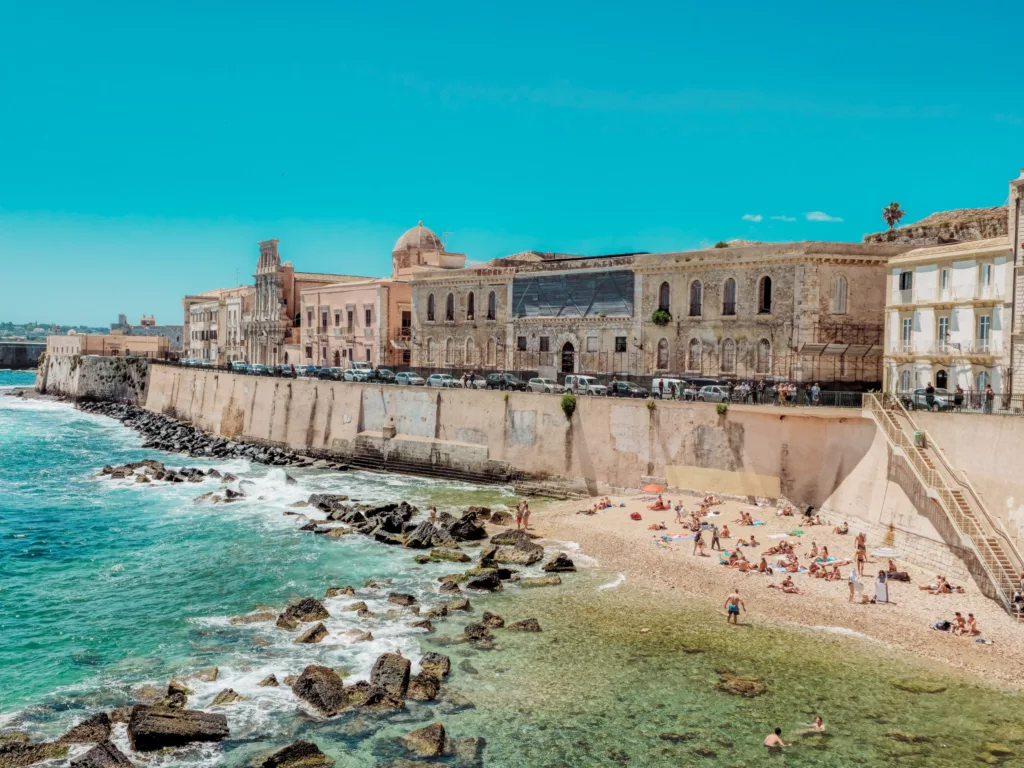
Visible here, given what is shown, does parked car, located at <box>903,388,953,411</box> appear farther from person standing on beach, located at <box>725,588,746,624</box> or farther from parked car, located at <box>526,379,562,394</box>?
parked car, located at <box>526,379,562,394</box>

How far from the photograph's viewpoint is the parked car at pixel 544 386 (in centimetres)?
4062

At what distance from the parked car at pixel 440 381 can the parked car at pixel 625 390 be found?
10.1m

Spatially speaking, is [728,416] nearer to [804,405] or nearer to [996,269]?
[804,405]

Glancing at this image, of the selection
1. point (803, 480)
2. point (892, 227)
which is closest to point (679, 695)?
point (803, 480)

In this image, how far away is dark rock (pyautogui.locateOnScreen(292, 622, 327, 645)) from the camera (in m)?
20.7

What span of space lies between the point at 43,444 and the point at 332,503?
30.9 meters

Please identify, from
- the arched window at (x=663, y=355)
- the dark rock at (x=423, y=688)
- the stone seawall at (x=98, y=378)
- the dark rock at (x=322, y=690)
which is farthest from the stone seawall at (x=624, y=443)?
the stone seawall at (x=98, y=378)

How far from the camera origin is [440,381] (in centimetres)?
4616

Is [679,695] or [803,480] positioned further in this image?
[803,480]

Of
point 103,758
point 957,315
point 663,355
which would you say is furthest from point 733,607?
point 663,355

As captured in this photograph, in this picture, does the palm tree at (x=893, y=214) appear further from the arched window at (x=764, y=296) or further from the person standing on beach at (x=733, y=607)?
the person standing on beach at (x=733, y=607)

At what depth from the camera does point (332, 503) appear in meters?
35.6

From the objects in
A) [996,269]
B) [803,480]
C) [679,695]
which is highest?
[996,269]

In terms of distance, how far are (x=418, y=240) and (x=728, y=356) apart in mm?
32540
